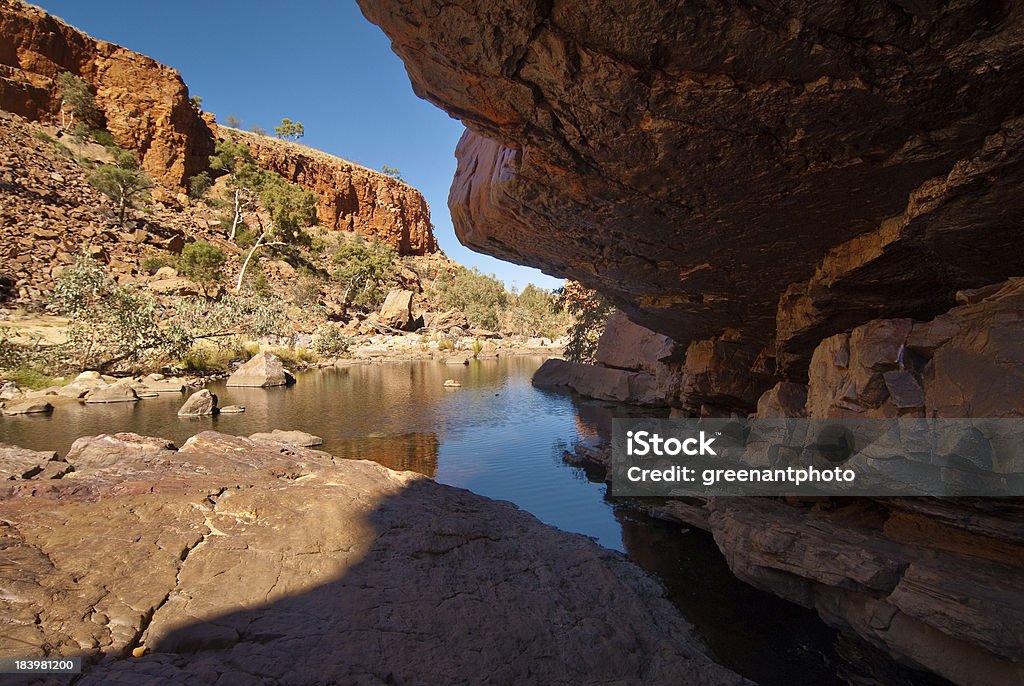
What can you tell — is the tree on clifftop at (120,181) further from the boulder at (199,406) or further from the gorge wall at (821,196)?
the gorge wall at (821,196)

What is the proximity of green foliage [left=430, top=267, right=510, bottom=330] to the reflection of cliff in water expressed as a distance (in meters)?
48.9

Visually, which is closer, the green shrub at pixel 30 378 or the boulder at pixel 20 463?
the boulder at pixel 20 463

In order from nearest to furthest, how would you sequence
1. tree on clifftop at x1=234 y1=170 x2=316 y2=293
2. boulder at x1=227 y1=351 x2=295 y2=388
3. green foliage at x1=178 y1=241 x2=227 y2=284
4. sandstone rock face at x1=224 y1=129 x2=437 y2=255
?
boulder at x1=227 y1=351 x2=295 y2=388, green foliage at x1=178 y1=241 x2=227 y2=284, tree on clifftop at x1=234 y1=170 x2=316 y2=293, sandstone rock face at x1=224 y1=129 x2=437 y2=255

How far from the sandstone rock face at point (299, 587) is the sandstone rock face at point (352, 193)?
259 feet

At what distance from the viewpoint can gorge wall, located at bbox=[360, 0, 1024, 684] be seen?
3.21 metres

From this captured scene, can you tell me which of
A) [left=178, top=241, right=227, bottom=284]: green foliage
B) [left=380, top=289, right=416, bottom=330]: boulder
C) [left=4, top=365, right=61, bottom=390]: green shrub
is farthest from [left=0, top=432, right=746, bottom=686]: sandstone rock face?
[left=380, top=289, right=416, bottom=330]: boulder

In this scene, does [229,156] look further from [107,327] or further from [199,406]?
[199,406]

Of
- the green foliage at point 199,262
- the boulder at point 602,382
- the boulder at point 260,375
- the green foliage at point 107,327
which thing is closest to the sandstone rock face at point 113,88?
the green foliage at point 199,262

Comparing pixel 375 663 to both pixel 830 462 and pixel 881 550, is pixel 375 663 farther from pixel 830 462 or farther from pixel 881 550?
pixel 830 462

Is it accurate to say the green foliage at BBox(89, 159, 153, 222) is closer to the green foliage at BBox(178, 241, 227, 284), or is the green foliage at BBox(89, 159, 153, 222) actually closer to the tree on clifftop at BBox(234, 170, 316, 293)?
the green foliage at BBox(178, 241, 227, 284)

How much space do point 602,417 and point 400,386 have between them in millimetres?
12388

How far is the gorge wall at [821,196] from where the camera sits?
321 centimetres

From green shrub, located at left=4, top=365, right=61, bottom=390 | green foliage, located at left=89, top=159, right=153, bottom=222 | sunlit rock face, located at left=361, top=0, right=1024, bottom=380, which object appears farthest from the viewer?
green foliage, located at left=89, top=159, right=153, bottom=222

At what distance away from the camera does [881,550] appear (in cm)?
516
